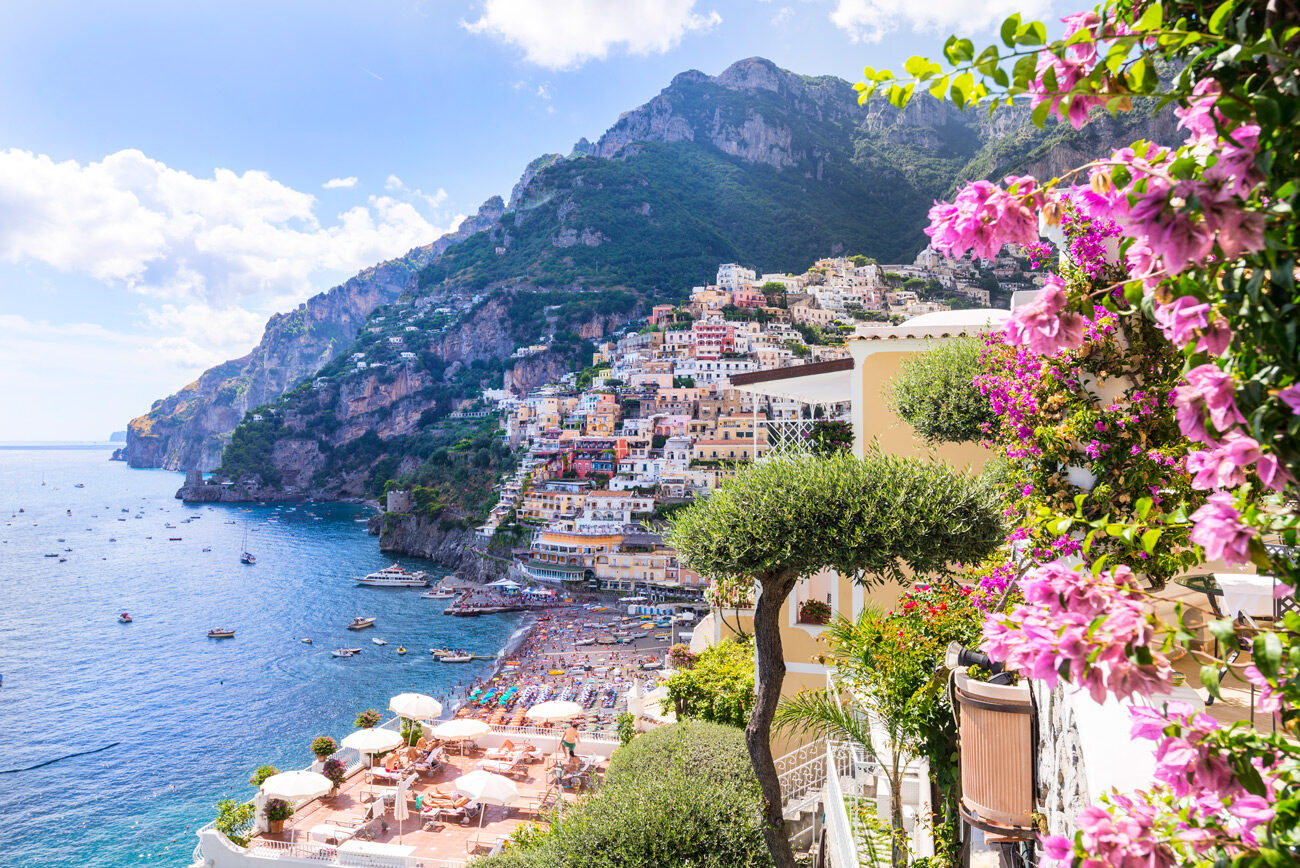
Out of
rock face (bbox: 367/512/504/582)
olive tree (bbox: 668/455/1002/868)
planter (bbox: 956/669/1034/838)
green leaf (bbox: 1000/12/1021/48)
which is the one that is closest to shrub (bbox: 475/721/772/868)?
olive tree (bbox: 668/455/1002/868)

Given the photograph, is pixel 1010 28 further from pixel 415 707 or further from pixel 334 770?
pixel 415 707

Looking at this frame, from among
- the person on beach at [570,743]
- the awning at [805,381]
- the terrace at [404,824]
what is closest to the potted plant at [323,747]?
the terrace at [404,824]

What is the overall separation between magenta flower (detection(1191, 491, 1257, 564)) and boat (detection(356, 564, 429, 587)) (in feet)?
175

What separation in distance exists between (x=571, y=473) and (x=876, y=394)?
5175 centimetres

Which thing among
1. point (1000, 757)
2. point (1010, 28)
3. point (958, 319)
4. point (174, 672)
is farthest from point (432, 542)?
point (1010, 28)

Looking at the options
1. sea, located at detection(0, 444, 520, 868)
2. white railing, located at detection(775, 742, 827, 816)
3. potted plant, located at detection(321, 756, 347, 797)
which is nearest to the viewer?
white railing, located at detection(775, 742, 827, 816)

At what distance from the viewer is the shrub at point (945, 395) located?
6398 mm

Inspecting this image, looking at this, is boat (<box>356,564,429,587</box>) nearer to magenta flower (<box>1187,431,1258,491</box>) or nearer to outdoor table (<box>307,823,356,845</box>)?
outdoor table (<box>307,823,356,845</box>)

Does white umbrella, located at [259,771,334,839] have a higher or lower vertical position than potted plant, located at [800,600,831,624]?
lower

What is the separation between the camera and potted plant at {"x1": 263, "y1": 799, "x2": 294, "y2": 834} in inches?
511

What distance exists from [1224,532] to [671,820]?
6697mm

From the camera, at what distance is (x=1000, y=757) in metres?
3.22

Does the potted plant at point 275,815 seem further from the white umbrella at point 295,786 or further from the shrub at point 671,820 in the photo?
the shrub at point 671,820

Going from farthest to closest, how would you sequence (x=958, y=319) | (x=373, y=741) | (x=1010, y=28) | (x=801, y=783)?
(x=373, y=741) < (x=958, y=319) < (x=801, y=783) < (x=1010, y=28)
